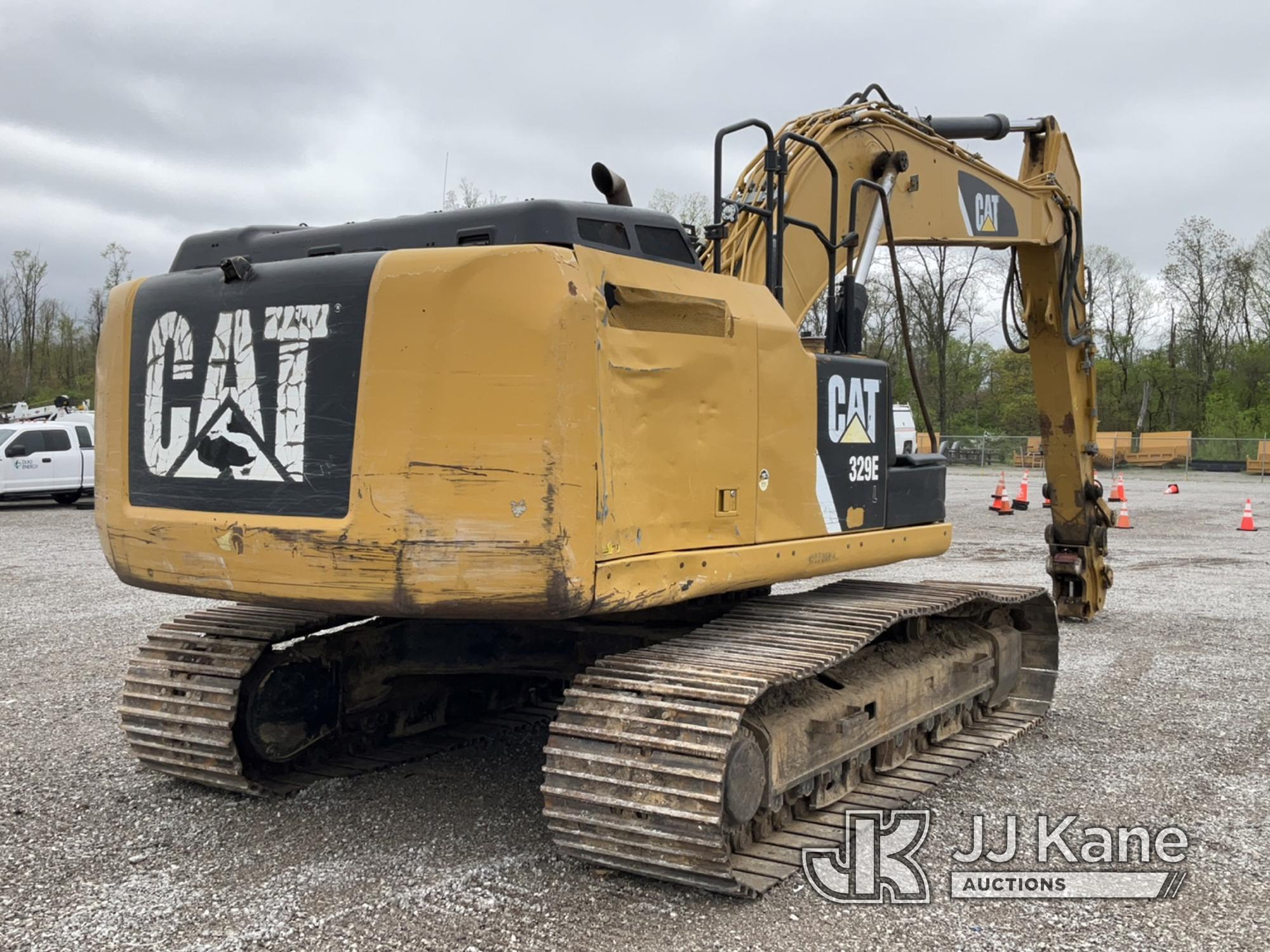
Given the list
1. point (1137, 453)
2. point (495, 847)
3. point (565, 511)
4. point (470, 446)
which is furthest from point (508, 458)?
point (1137, 453)

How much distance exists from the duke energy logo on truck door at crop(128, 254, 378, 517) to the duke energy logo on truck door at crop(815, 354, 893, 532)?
6.48 feet

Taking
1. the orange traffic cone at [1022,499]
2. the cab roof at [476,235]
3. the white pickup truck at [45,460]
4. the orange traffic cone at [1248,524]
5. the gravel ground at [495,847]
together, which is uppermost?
the cab roof at [476,235]

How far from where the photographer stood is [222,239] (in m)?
4.76

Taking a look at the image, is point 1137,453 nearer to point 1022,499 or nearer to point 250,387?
point 1022,499

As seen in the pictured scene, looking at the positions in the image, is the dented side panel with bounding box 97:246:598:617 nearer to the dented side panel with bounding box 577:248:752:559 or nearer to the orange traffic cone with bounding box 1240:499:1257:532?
the dented side panel with bounding box 577:248:752:559

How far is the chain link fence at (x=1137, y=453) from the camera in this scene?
40812 mm

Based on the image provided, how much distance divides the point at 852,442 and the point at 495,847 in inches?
87.3

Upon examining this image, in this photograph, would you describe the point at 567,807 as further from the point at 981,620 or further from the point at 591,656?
the point at 981,620

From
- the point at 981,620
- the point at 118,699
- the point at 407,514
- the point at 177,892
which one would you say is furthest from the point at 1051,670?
the point at 118,699

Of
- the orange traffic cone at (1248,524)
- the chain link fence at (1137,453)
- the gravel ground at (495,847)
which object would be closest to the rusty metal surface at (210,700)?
the gravel ground at (495,847)

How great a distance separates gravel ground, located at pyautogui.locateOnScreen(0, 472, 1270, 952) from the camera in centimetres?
371

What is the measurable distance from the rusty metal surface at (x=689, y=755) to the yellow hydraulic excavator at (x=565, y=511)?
0.01m

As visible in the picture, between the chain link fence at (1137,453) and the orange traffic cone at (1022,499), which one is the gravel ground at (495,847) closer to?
the orange traffic cone at (1022,499)

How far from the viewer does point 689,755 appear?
379 centimetres
